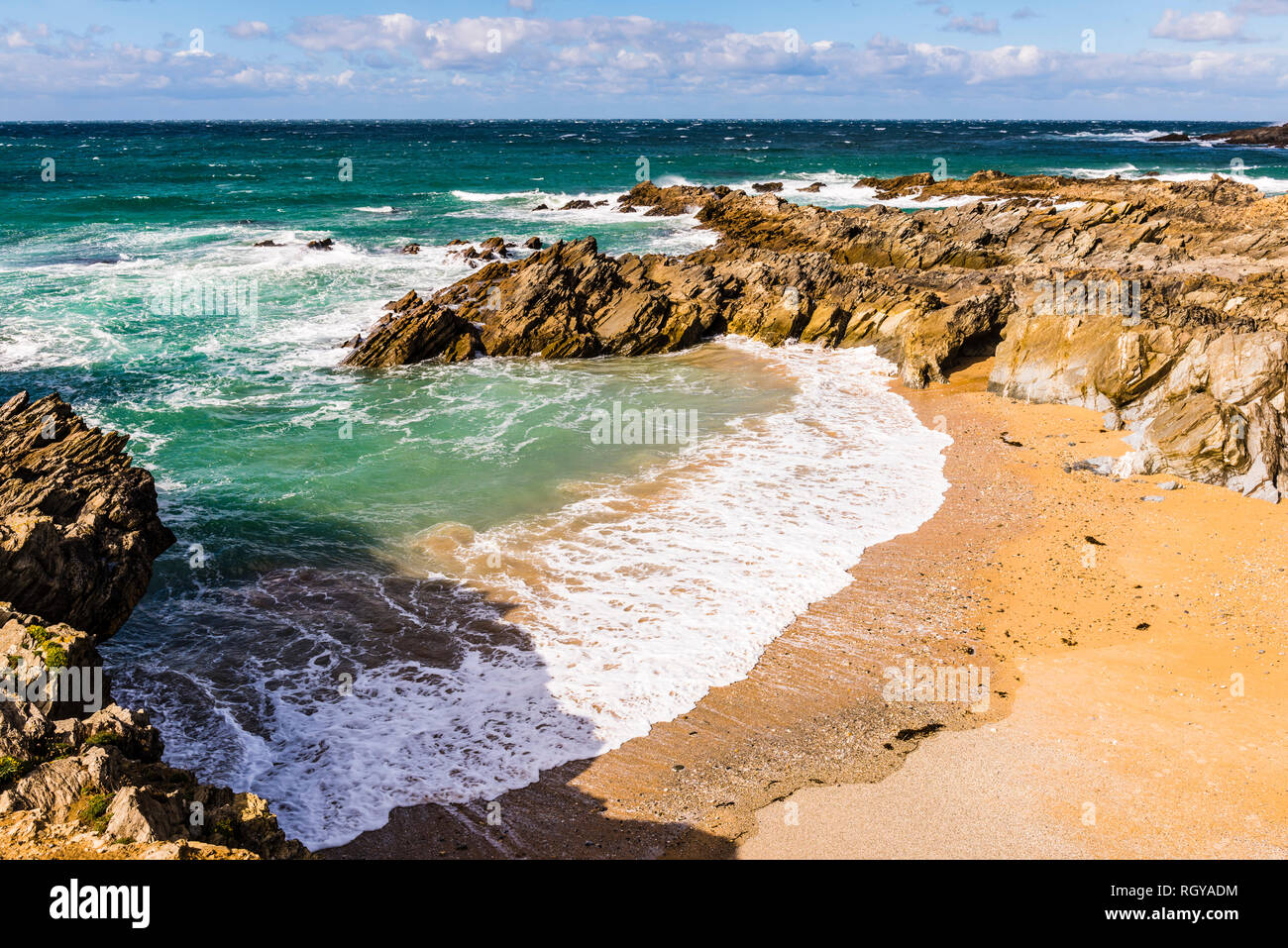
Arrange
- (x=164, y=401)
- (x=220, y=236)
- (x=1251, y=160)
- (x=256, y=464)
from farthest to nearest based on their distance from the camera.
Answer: (x=1251, y=160) → (x=220, y=236) → (x=164, y=401) → (x=256, y=464)

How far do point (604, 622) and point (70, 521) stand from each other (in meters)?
8.14

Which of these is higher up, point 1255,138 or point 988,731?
point 1255,138

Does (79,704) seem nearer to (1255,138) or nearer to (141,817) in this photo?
(141,817)

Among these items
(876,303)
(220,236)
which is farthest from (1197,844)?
(220,236)

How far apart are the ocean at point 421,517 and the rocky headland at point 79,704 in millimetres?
1017

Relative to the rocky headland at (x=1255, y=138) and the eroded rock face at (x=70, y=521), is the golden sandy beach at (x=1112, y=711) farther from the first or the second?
the rocky headland at (x=1255, y=138)

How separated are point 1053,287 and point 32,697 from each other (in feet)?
81.8

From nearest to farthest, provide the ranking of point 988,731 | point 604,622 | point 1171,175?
point 988,731, point 604,622, point 1171,175

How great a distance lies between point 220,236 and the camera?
45625mm

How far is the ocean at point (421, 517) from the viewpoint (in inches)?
391

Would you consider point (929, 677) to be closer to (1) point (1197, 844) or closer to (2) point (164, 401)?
(1) point (1197, 844)

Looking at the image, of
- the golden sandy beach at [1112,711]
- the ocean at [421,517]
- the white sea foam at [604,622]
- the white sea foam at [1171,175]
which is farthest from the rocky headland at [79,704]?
the white sea foam at [1171,175]

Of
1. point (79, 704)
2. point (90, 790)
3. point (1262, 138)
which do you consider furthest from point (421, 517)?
point (1262, 138)

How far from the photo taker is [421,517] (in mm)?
15414
